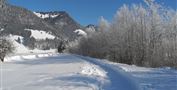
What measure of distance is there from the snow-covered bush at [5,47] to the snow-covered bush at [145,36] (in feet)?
67.3

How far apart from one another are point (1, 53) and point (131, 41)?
27.6m

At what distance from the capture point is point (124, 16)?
2608 inches

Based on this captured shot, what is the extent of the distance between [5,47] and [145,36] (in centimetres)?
2572

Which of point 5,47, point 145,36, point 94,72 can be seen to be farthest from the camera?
point 145,36

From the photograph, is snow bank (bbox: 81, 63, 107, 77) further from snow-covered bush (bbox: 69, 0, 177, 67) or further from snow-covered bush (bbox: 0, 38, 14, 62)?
snow-covered bush (bbox: 69, 0, 177, 67)

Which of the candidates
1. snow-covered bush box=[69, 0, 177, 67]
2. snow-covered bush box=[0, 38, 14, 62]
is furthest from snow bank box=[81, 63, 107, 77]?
snow-covered bush box=[69, 0, 177, 67]

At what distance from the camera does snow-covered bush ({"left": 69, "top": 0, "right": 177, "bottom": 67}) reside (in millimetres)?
56312

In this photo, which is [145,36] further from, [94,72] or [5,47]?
[94,72]

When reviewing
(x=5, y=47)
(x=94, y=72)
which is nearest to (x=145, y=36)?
(x=5, y=47)

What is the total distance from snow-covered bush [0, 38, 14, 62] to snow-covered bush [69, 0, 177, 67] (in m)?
20.5

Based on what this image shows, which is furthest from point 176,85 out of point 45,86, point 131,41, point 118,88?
point 131,41

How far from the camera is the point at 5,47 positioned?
46.4m

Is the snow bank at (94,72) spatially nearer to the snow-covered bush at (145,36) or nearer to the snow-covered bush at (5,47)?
the snow-covered bush at (5,47)

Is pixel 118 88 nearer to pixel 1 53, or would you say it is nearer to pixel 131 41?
pixel 1 53
